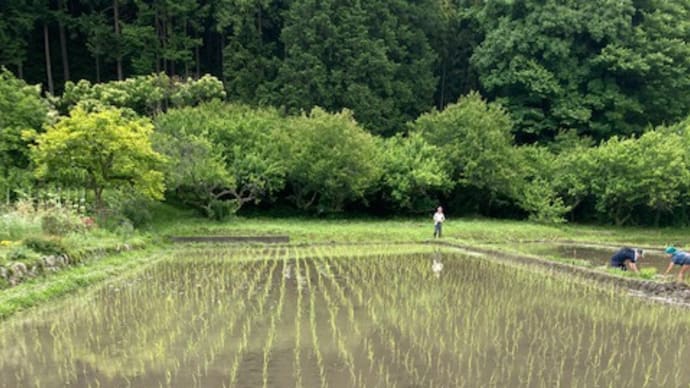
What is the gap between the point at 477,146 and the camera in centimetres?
2539

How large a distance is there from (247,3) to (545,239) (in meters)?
22.4

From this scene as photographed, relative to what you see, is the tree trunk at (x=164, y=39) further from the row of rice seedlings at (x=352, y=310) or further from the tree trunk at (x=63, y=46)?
the row of rice seedlings at (x=352, y=310)

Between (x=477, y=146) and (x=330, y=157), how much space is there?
24.1 feet

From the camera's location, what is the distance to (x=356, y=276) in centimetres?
1265

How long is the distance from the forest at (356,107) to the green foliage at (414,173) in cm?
10

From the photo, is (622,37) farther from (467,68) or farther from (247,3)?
(247,3)

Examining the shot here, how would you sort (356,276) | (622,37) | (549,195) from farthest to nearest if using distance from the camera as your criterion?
(622,37), (549,195), (356,276)

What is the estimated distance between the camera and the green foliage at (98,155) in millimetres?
17119

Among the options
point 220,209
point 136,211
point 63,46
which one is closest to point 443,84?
point 220,209

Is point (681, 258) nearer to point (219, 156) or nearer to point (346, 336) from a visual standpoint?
point (346, 336)

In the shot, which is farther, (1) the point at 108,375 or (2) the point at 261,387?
(1) the point at 108,375

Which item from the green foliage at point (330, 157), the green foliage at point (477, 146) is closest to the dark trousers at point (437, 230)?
the green foliage at point (330, 157)

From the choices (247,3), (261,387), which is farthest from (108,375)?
(247,3)

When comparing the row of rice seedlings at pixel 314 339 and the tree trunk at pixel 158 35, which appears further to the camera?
the tree trunk at pixel 158 35
